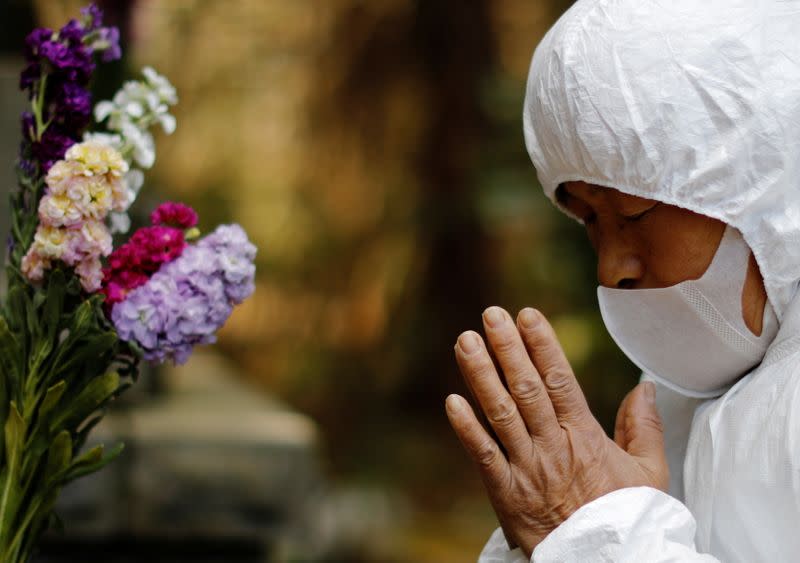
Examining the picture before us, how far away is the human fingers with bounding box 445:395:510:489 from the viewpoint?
4.46ft

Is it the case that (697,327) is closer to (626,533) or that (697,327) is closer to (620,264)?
(620,264)

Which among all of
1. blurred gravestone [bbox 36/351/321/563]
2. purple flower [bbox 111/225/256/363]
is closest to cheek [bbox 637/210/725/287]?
purple flower [bbox 111/225/256/363]

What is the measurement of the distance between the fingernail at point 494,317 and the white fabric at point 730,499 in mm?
241

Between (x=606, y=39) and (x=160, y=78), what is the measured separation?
595 millimetres

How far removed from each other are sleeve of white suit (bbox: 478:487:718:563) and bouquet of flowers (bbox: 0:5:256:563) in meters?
0.50

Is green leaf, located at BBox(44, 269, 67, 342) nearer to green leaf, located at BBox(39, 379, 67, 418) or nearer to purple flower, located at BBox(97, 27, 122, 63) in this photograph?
green leaf, located at BBox(39, 379, 67, 418)

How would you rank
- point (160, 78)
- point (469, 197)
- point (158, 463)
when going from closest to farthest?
1. point (160, 78)
2. point (158, 463)
3. point (469, 197)

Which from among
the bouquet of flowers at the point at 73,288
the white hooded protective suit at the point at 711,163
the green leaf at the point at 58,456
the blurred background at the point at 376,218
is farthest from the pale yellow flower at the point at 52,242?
the blurred background at the point at 376,218

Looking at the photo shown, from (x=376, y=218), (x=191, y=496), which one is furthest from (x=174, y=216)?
(x=376, y=218)

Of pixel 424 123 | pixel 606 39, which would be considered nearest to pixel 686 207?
pixel 606 39

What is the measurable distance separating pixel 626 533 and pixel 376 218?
602 centimetres

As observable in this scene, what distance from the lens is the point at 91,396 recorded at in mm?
1376

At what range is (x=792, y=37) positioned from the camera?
4.47 feet

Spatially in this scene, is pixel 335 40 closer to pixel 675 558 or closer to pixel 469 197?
pixel 469 197
